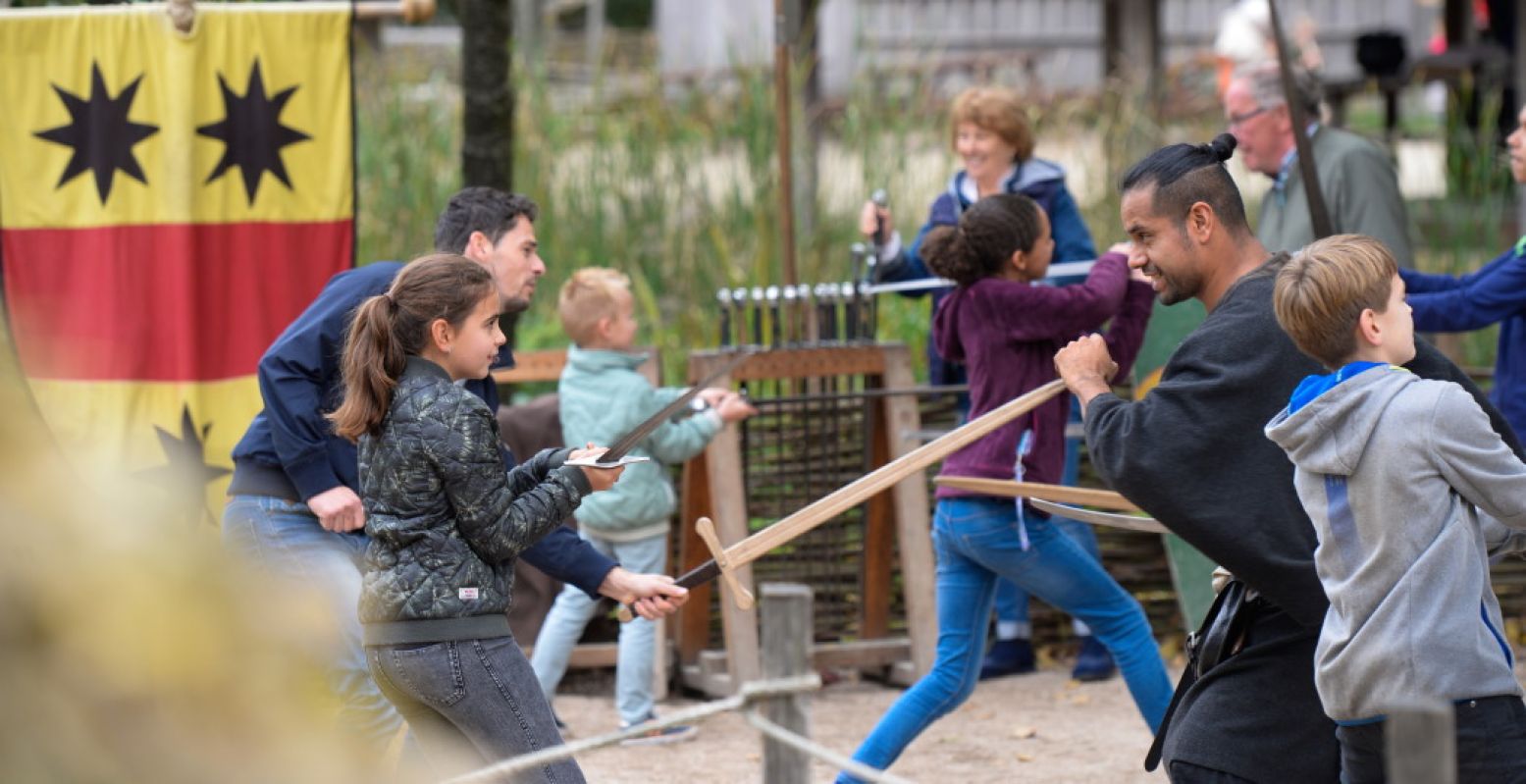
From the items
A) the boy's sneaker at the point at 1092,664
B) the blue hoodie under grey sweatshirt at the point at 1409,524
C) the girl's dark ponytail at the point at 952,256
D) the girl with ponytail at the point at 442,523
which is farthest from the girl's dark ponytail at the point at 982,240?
the boy's sneaker at the point at 1092,664

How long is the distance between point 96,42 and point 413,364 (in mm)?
2586

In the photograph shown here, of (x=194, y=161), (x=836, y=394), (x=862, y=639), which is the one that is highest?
(x=194, y=161)

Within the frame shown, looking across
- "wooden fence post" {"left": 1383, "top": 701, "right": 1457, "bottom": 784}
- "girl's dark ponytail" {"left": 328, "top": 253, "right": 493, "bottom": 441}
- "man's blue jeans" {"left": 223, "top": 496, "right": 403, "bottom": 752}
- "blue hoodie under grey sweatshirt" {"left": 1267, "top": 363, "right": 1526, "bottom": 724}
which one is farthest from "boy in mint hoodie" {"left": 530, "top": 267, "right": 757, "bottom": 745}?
"wooden fence post" {"left": 1383, "top": 701, "right": 1457, "bottom": 784}

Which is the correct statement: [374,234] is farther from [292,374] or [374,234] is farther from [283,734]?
[283,734]

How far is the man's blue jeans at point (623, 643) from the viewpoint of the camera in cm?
566

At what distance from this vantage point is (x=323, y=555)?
14.0 ft

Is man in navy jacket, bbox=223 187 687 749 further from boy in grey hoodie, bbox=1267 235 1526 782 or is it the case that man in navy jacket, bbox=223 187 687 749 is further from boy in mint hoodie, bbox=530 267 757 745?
boy in grey hoodie, bbox=1267 235 1526 782

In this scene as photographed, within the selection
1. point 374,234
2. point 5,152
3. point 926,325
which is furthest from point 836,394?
point 374,234

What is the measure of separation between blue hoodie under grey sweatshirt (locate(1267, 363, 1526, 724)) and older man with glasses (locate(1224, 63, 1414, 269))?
2.82m

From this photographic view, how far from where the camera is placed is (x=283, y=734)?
65.3 inches

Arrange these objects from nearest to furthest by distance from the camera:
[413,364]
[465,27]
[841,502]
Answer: [413,364]
[841,502]
[465,27]

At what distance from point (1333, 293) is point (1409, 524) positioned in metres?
0.40

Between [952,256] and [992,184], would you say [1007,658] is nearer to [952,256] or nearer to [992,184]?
[992,184]

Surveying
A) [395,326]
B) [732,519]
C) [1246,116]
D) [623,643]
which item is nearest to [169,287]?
[623,643]
